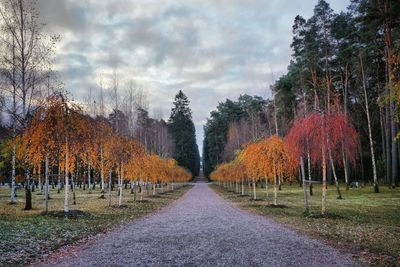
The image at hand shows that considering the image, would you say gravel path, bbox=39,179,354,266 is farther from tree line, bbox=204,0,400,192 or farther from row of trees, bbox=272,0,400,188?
row of trees, bbox=272,0,400,188

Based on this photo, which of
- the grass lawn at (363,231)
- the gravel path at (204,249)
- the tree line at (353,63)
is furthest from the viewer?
the tree line at (353,63)

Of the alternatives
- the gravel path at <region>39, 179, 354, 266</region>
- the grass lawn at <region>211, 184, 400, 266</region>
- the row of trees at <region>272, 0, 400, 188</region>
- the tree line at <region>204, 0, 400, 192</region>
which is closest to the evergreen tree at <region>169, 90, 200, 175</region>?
the tree line at <region>204, 0, 400, 192</region>

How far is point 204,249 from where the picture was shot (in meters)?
9.47

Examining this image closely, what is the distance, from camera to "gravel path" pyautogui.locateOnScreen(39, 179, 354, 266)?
317 inches

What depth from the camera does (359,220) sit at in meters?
15.9

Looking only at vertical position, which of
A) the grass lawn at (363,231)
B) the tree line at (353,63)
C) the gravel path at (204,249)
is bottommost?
the grass lawn at (363,231)

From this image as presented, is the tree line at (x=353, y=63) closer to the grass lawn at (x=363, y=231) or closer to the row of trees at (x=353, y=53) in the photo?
the row of trees at (x=353, y=53)

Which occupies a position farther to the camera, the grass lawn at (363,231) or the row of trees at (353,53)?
the row of trees at (353,53)

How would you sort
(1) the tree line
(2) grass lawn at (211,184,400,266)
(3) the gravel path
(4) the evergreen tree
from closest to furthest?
(3) the gravel path < (2) grass lawn at (211,184,400,266) < (1) the tree line < (4) the evergreen tree

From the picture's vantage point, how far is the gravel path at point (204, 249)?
8047 mm

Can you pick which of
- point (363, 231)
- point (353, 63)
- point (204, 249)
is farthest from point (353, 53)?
point (204, 249)

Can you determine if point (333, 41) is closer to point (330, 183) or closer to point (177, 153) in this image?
point (330, 183)

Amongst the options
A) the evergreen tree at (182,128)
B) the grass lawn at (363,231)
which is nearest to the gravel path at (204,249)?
the grass lawn at (363,231)

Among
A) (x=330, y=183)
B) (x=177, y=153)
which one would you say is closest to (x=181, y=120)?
(x=177, y=153)
